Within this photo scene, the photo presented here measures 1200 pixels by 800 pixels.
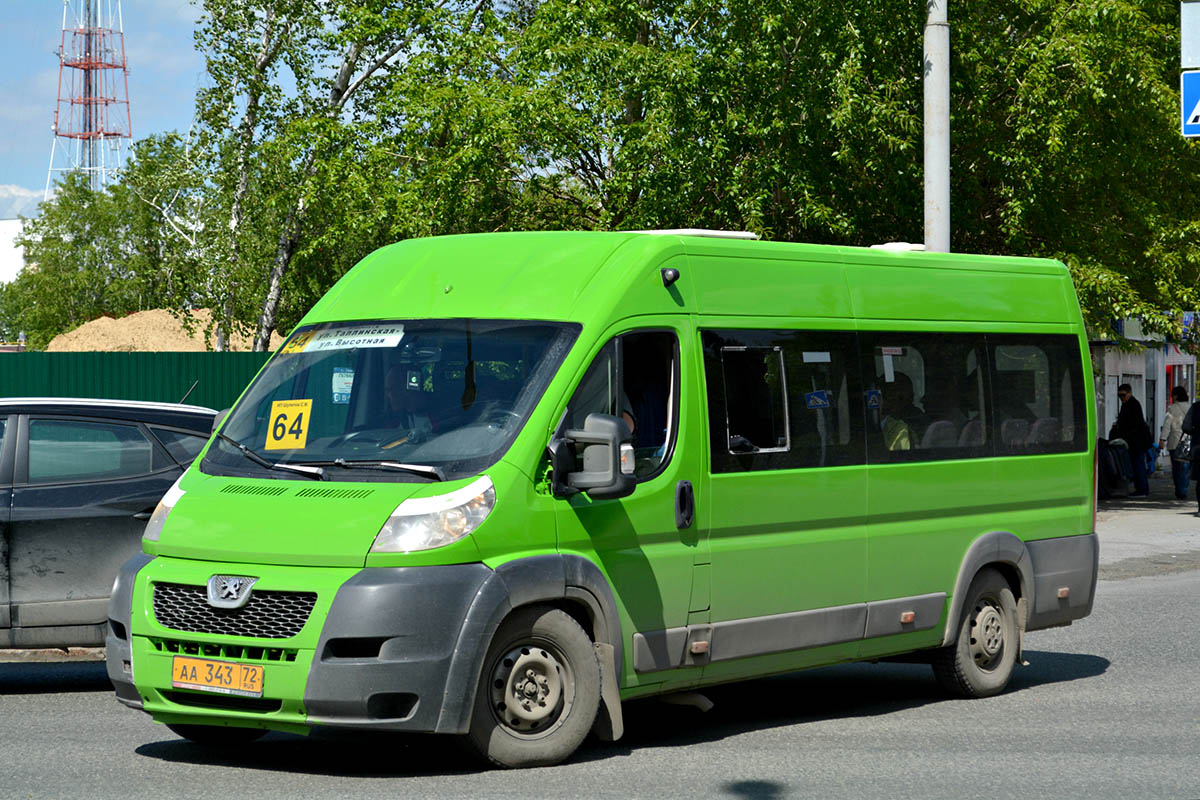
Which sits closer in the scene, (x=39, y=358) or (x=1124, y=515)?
(x=39, y=358)

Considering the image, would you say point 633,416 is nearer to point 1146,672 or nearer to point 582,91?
point 1146,672

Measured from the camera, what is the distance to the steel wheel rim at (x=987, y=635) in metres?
9.64

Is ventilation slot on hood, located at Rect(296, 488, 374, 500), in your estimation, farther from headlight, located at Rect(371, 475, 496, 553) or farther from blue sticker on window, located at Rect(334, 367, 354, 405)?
blue sticker on window, located at Rect(334, 367, 354, 405)

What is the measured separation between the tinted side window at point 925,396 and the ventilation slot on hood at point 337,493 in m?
3.07

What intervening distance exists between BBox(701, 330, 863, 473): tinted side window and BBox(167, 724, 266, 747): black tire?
248 centimetres

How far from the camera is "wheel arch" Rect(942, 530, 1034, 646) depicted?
9.36 m

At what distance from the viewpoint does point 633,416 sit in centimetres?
764

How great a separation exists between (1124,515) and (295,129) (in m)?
13.4

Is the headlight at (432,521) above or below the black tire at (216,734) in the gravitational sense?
above

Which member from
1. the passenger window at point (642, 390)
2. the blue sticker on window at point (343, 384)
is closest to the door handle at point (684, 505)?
the passenger window at point (642, 390)

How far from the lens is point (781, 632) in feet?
27.0

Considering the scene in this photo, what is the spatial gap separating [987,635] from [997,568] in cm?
39

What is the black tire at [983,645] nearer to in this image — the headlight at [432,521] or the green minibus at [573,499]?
the green minibus at [573,499]

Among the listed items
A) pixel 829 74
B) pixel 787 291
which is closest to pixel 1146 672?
pixel 787 291
